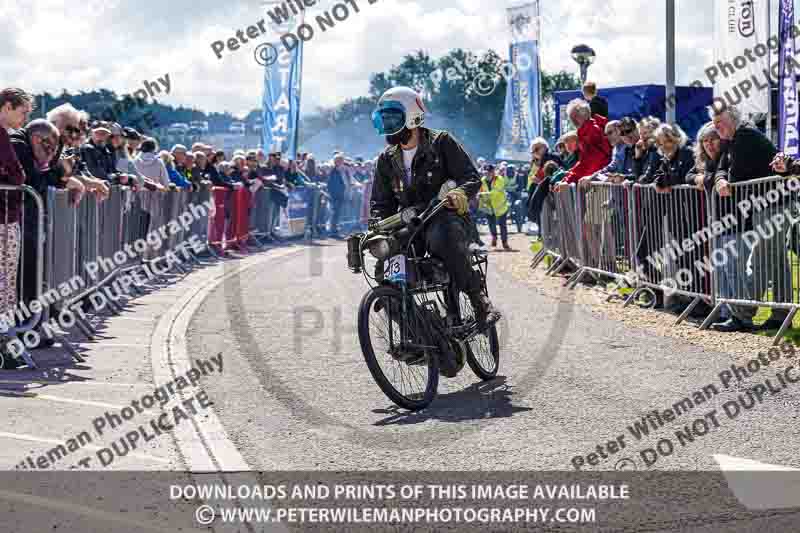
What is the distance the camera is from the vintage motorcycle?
6.95m

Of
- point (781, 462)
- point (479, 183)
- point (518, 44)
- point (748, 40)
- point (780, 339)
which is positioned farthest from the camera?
point (518, 44)

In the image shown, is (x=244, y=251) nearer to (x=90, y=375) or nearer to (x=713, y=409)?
(x=90, y=375)

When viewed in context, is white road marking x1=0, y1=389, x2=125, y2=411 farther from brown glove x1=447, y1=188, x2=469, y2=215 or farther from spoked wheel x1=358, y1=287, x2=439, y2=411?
brown glove x1=447, y1=188, x2=469, y2=215

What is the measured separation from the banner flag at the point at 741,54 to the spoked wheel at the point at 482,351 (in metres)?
10.7

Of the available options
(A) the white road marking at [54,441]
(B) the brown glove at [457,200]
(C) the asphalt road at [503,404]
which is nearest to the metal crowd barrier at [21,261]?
(C) the asphalt road at [503,404]

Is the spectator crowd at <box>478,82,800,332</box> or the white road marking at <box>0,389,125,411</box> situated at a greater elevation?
the spectator crowd at <box>478,82,800,332</box>

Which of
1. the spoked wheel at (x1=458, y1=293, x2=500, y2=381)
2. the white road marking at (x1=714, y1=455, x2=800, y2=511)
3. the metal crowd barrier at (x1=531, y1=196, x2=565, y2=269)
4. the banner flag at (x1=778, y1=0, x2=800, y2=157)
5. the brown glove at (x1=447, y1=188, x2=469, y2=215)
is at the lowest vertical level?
the white road marking at (x1=714, y1=455, x2=800, y2=511)

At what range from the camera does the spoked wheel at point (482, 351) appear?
775cm

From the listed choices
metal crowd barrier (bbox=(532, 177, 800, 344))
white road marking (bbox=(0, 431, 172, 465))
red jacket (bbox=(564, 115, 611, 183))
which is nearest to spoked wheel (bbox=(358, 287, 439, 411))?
white road marking (bbox=(0, 431, 172, 465))

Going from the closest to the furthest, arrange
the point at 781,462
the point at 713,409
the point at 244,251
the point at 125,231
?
the point at 781,462 < the point at 713,409 < the point at 125,231 < the point at 244,251

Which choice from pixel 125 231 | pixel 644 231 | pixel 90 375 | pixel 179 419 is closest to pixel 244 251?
pixel 125 231

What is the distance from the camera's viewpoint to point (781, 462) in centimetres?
551

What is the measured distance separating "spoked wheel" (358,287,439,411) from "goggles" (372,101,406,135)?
1086mm

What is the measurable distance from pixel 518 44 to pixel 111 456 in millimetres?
27668
